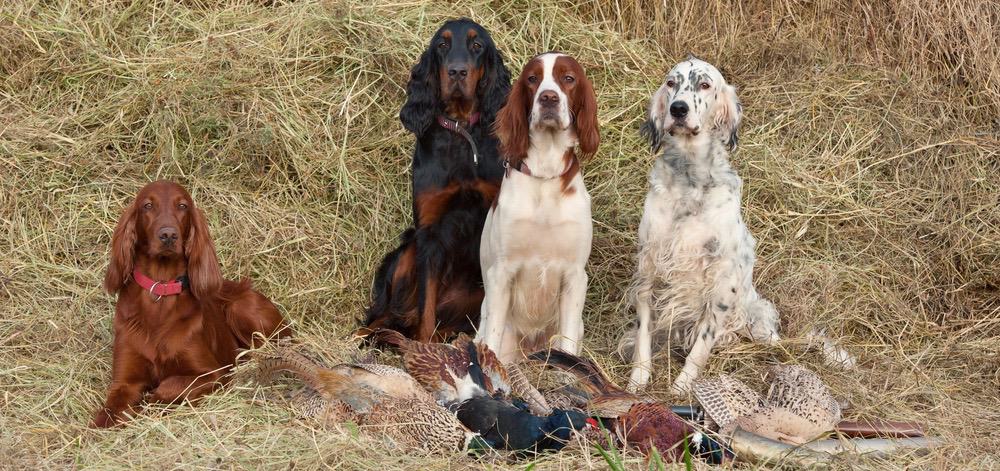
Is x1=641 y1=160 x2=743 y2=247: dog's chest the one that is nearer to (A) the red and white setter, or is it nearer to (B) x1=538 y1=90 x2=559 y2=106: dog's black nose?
(A) the red and white setter

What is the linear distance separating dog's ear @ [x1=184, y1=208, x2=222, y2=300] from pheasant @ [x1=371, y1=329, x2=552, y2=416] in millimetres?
793

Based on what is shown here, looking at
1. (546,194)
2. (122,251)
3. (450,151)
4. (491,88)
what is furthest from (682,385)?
(122,251)

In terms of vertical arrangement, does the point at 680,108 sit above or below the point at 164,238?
above

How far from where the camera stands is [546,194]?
15.9 feet

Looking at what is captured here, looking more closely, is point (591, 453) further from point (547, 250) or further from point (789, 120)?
point (789, 120)

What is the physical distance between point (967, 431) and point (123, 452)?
298 centimetres

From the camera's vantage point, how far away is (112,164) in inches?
236

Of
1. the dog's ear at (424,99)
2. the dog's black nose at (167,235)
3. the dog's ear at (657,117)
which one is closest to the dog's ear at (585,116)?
the dog's ear at (657,117)

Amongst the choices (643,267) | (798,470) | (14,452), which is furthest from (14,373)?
(798,470)

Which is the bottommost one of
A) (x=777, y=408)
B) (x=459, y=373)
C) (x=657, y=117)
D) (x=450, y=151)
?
(x=777, y=408)

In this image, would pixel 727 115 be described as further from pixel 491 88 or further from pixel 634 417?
pixel 634 417

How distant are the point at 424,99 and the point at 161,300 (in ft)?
4.66

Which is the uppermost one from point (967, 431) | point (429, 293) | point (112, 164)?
point (112, 164)

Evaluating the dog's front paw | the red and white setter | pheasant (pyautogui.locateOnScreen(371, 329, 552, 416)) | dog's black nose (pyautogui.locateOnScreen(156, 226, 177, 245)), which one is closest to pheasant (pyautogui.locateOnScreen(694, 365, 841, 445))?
the dog's front paw
